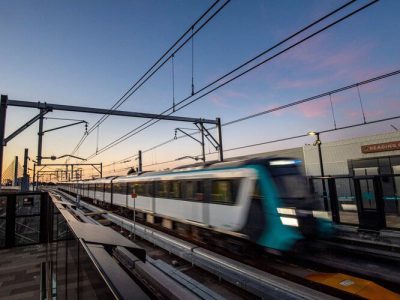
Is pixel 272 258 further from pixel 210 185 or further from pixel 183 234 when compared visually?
pixel 183 234

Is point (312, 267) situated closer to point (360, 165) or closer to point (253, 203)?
point (253, 203)

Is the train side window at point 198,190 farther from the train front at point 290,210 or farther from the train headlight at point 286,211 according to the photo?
the train headlight at point 286,211

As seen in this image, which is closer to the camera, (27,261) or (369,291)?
(369,291)

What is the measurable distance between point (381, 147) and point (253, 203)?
19634 mm

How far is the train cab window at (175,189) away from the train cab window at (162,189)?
Answer: 0.50 meters

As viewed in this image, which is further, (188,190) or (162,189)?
(162,189)

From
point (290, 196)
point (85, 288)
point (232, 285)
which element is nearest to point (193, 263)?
point (232, 285)

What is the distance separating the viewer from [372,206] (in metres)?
11.7

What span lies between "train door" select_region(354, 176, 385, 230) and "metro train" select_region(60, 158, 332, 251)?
3.36 meters

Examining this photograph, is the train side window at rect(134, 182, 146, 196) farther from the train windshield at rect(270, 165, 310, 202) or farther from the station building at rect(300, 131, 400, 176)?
the station building at rect(300, 131, 400, 176)

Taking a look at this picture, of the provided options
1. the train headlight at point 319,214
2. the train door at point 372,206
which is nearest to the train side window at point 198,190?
the train headlight at point 319,214

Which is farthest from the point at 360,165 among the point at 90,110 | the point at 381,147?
the point at 90,110

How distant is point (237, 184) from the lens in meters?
9.39

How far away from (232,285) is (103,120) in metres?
12.8
